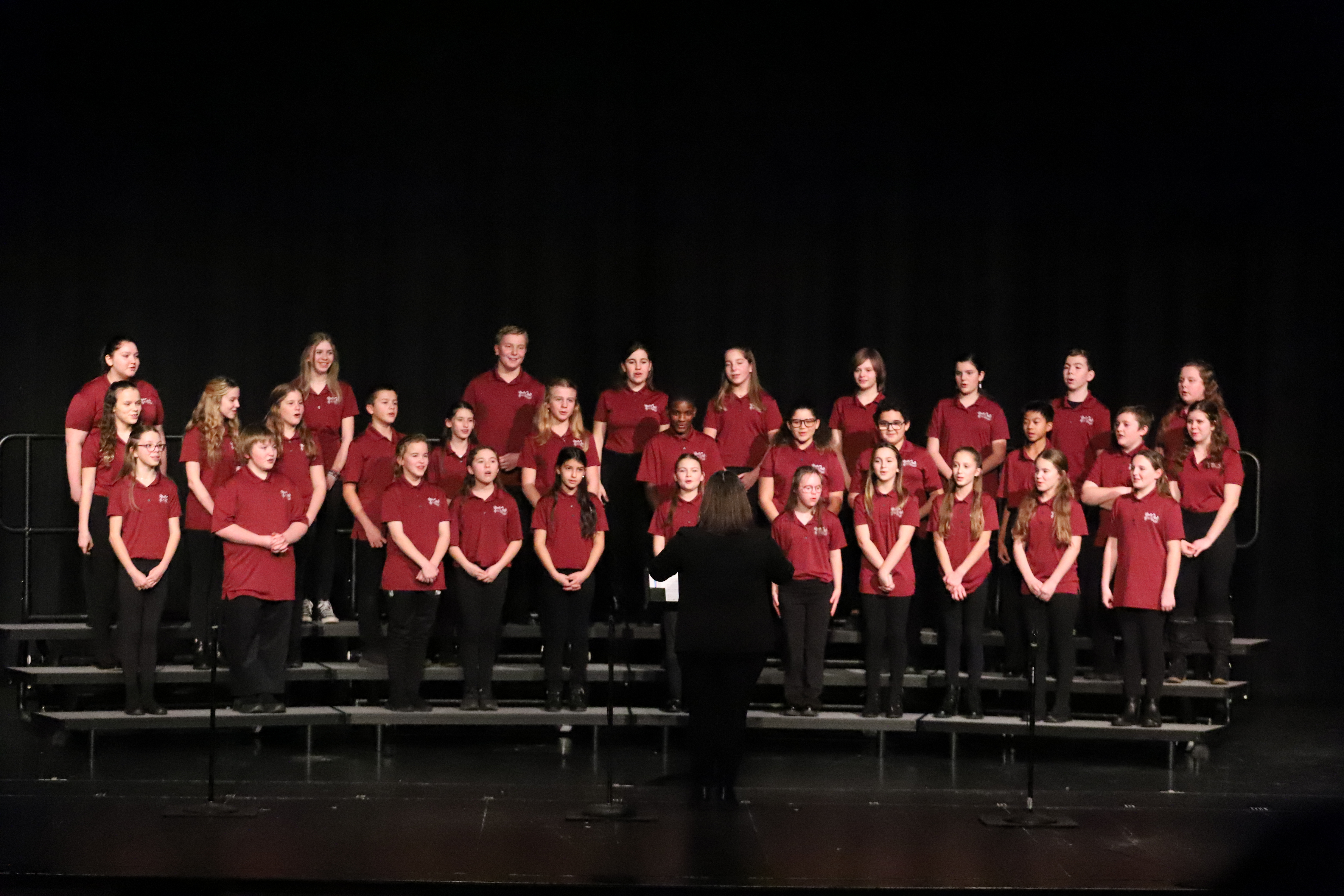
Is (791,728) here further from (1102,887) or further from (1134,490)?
(1102,887)

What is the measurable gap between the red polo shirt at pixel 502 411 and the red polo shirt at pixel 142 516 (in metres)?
1.84

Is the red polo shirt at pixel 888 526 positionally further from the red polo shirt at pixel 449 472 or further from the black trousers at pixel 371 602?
the black trousers at pixel 371 602

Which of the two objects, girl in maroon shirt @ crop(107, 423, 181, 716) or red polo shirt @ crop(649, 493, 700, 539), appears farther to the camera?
red polo shirt @ crop(649, 493, 700, 539)

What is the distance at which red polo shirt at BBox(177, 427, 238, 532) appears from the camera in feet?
25.4

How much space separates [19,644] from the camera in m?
8.28

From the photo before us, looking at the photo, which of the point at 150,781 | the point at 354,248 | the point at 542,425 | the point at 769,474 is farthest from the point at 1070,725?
the point at 354,248

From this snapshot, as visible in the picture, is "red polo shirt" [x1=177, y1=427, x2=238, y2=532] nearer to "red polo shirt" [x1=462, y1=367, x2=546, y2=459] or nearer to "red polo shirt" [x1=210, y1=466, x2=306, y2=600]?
"red polo shirt" [x1=210, y1=466, x2=306, y2=600]

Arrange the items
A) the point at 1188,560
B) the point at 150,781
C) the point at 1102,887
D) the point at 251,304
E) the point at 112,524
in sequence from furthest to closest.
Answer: the point at 251,304, the point at 1188,560, the point at 112,524, the point at 150,781, the point at 1102,887

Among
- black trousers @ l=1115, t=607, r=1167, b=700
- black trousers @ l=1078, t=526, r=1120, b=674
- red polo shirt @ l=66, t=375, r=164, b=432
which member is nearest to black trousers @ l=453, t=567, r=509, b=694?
red polo shirt @ l=66, t=375, r=164, b=432

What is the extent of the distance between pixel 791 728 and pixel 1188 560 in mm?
2400

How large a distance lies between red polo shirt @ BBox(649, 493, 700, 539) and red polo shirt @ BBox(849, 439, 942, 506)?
1016 millimetres

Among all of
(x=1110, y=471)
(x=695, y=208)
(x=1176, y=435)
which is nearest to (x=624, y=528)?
(x=695, y=208)

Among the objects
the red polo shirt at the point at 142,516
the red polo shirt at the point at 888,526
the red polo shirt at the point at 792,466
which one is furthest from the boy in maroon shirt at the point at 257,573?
the red polo shirt at the point at 888,526

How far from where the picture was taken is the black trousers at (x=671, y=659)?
7.64 m
